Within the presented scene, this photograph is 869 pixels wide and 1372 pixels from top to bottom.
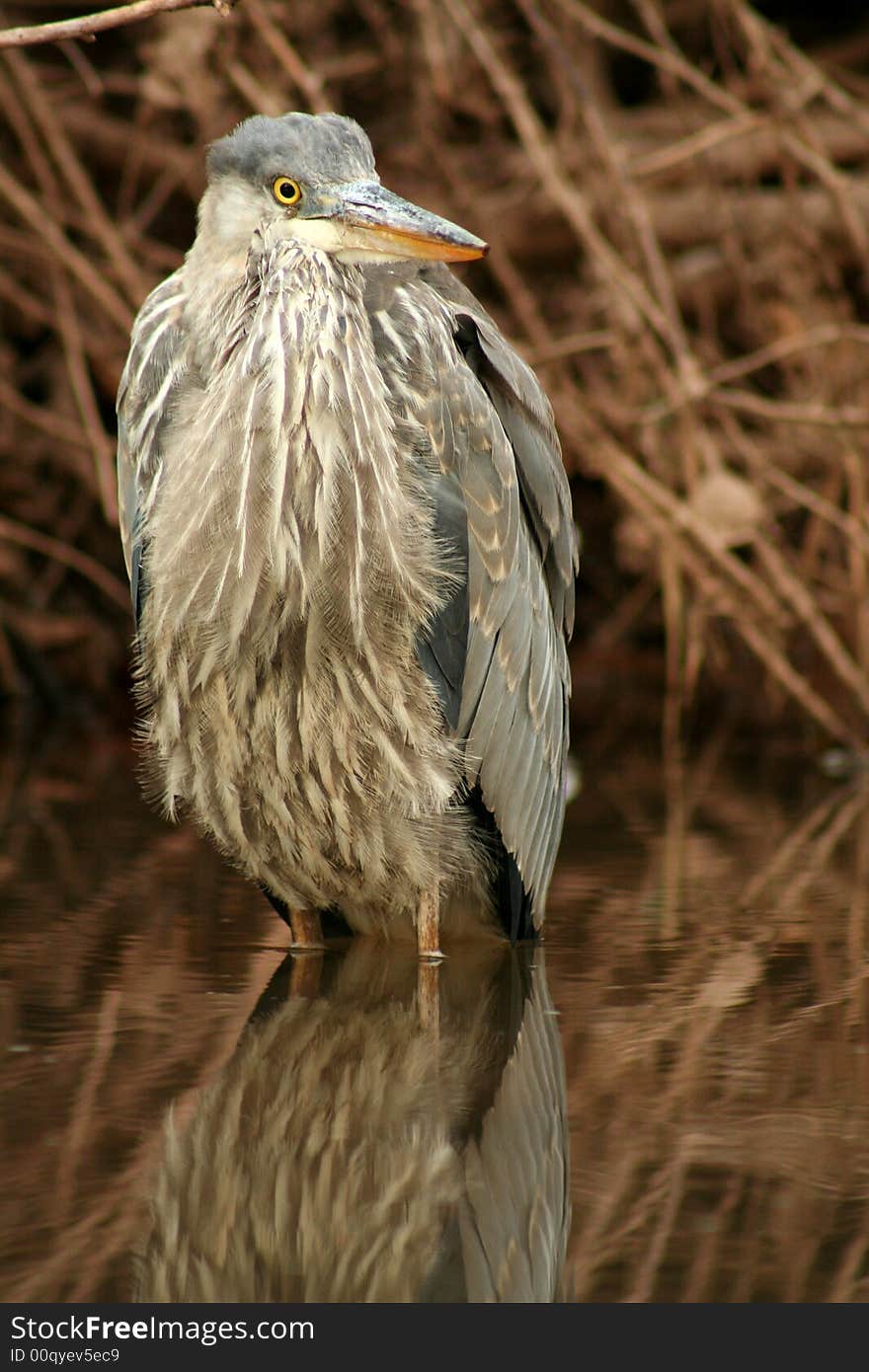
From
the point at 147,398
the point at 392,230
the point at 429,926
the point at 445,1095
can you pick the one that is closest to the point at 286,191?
the point at 392,230

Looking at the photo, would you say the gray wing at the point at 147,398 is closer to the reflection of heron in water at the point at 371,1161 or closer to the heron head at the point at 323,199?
the heron head at the point at 323,199

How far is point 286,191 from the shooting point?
332 cm

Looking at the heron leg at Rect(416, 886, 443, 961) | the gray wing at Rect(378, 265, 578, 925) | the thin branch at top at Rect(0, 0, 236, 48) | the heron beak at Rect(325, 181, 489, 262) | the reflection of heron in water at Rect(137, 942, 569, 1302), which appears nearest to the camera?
the reflection of heron in water at Rect(137, 942, 569, 1302)

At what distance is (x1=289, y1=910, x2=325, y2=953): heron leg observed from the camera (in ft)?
12.2

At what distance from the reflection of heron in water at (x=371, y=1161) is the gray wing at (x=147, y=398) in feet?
3.15

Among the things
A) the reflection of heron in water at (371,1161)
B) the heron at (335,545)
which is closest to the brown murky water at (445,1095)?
the reflection of heron in water at (371,1161)

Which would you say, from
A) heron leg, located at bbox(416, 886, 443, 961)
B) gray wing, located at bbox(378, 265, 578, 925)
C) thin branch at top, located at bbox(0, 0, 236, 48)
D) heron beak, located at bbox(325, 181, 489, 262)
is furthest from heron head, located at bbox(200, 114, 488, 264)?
heron leg, located at bbox(416, 886, 443, 961)

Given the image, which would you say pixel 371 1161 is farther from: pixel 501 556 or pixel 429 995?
pixel 501 556

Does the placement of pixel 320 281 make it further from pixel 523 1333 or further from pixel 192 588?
pixel 523 1333

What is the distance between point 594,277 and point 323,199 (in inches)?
168

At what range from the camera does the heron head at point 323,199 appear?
10.8 ft

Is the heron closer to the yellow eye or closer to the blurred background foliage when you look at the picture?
the yellow eye

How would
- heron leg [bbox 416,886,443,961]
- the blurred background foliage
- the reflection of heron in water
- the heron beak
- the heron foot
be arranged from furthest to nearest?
the blurred background foliage, heron leg [bbox 416,886,443,961], the heron beak, the heron foot, the reflection of heron in water

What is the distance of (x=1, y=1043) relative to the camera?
286 centimetres
